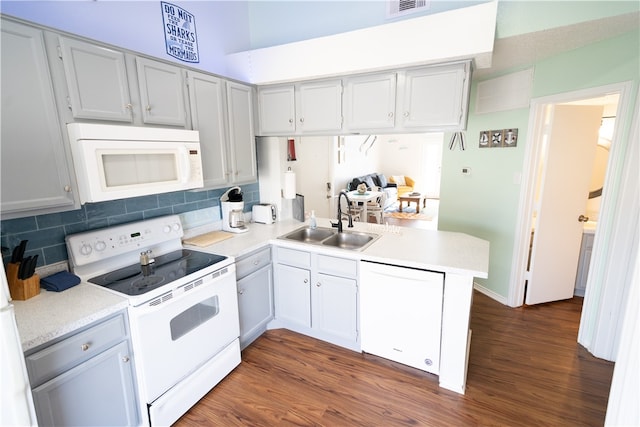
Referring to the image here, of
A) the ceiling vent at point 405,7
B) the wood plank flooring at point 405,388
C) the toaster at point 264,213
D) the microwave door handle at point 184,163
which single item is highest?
the ceiling vent at point 405,7

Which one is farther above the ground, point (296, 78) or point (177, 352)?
point (296, 78)

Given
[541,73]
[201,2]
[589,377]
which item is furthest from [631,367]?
[201,2]

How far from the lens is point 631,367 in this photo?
856mm

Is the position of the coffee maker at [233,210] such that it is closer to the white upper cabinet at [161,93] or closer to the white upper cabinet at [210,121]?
the white upper cabinet at [210,121]

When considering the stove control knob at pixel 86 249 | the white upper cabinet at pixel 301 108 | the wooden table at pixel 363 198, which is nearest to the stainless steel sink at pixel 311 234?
the white upper cabinet at pixel 301 108

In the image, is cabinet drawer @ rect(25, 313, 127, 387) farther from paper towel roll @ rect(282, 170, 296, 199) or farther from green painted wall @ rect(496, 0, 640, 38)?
green painted wall @ rect(496, 0, 640, 38)

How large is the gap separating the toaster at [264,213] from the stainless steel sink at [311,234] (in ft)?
1.25

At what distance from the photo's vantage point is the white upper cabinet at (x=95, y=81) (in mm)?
1546

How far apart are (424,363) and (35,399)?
2.14 meters

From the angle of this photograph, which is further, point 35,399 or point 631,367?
point 35,399

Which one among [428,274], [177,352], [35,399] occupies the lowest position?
[177,352]

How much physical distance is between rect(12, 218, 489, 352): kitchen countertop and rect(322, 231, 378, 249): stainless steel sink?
0.34ft

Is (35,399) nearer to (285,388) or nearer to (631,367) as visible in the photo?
(285,388)

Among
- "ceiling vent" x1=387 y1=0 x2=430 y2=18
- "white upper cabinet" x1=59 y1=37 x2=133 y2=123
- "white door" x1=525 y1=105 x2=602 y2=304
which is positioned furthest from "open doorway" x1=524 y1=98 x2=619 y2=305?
"white upper cabinet" x1=59 y1=37 x2=133 y2=123
